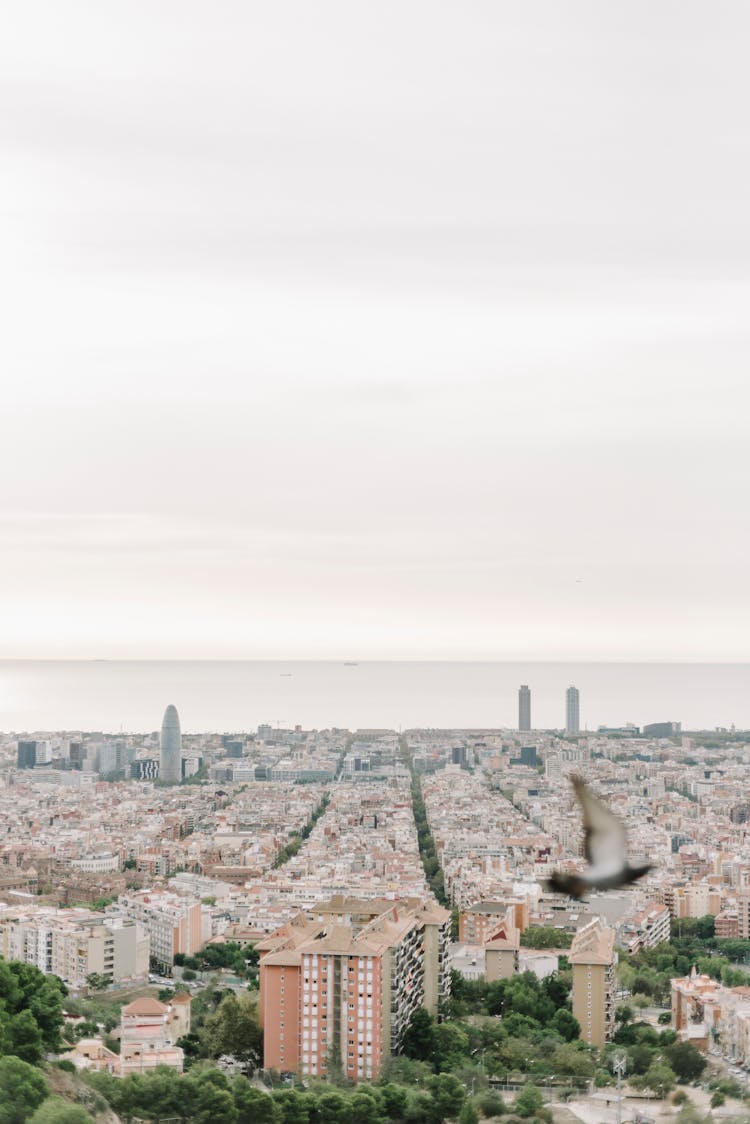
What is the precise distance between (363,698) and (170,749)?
71.9ft

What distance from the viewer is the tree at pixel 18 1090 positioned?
157 inches

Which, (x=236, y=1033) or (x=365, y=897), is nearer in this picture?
(x=236, y=1033)

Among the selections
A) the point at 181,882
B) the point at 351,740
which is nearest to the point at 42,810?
the point at 181,882

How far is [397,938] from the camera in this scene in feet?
21.9

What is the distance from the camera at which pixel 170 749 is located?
2631 centimetres

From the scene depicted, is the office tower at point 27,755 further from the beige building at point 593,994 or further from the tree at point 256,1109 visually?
the tree at point 256,1109

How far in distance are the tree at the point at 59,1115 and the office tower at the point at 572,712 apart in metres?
27.2

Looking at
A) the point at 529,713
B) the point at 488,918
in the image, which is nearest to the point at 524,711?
the point at 529,713

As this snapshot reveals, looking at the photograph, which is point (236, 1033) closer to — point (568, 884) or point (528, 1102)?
point (528, 1102)

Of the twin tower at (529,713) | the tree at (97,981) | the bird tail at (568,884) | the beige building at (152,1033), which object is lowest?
the tree at (97,981)

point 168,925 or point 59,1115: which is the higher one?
point 59,1115

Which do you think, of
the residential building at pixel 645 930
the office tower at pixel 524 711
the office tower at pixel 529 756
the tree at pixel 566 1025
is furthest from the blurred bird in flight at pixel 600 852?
the office tower at pixel 524 711

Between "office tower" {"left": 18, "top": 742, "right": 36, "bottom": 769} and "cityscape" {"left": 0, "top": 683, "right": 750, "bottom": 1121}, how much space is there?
0.06m

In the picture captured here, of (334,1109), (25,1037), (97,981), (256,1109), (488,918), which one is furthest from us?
(488,918)
